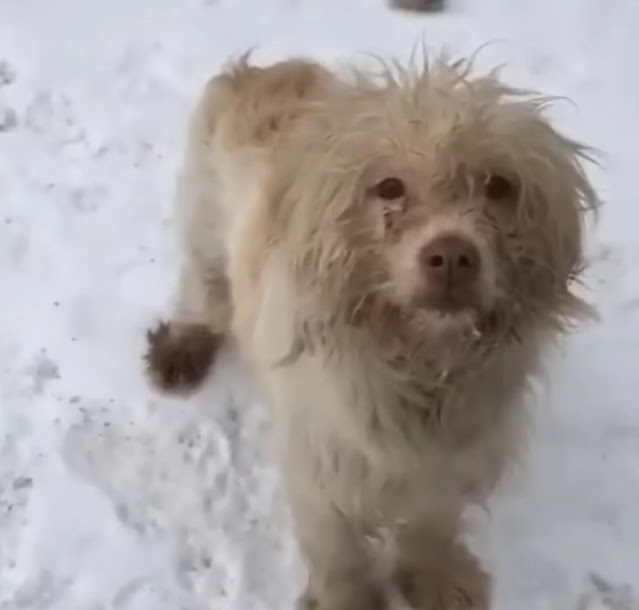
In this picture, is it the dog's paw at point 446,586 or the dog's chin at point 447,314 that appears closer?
the dog's chin at point 447,314

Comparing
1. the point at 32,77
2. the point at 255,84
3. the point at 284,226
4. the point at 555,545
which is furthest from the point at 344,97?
the point at 32,77

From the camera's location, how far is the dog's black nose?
6.50ft

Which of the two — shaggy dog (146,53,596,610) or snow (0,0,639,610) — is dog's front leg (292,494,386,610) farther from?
snow (0,0,639,610)

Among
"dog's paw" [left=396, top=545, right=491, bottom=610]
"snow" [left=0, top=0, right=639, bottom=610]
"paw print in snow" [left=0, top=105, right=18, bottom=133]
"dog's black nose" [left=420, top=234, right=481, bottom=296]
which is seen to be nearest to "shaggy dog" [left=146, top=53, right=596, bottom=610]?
"dog's black nose" [left=420, top=234, right=481, bottom=296]

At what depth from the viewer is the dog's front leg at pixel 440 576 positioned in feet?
9.26

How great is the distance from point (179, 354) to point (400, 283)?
128 cm

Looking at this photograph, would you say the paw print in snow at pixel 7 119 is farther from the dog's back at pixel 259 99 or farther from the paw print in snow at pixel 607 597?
the paw print in snow at pixel 607 597

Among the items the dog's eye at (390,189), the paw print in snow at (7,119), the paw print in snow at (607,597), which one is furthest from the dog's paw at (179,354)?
the dog's eye at (390,189)

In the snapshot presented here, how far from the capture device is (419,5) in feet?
13.7

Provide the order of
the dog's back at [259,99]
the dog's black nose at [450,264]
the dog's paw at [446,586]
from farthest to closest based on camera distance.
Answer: the dog's paw at [446,586]
the dog's back at [259,99]
the dog's black nose at [450,264]

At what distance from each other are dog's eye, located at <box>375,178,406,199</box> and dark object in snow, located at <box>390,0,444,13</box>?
2.19m

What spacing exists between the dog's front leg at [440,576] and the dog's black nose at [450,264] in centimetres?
93

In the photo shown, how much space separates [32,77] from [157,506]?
1496mm

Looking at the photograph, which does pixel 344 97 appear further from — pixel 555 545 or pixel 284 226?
pixel 555 545
